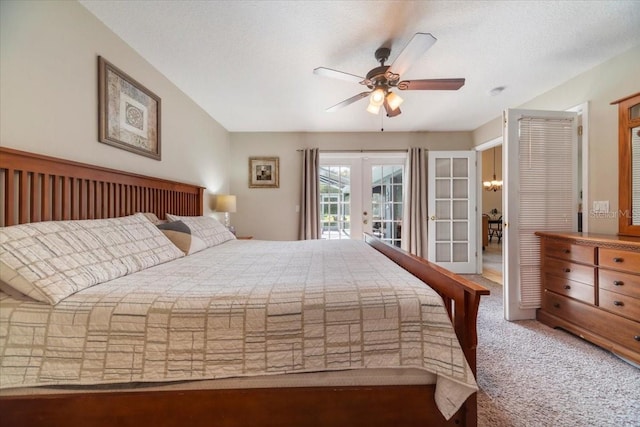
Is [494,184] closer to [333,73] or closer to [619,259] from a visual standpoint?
[619,259]

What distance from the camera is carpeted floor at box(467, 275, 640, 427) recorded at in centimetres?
130

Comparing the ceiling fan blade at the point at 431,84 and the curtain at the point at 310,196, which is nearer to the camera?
the ceiling fan blade at the point at 431,84

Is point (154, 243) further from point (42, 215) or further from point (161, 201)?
point (161, 201)

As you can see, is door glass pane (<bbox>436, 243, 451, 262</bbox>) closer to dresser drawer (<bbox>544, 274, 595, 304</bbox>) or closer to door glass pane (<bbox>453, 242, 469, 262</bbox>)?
door glass pane (<bbox>453, 242, 469, 262</bbox>)

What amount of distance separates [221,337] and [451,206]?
4.23m

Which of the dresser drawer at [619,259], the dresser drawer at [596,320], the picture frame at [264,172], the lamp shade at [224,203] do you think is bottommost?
the dresser drawer at [596,320]

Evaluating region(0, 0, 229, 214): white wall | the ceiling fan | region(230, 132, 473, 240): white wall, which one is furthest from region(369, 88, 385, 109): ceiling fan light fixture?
region(230, 132, 473, 240): white wall

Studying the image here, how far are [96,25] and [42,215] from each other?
55.4 inches

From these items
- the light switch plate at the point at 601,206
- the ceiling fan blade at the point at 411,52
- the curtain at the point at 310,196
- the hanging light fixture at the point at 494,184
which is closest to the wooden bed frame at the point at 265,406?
the ceiling fan blade at the point at 411,52

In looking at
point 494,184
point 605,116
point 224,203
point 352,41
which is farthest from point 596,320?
point 494,184

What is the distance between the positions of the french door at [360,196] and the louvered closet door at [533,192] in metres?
2.02

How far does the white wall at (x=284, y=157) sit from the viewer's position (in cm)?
432

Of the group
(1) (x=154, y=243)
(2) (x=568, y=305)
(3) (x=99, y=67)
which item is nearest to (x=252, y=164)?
(3) (x=99, y=67)

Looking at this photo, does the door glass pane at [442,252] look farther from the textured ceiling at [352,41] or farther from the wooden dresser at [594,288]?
the textured ceiling at [352,41]
